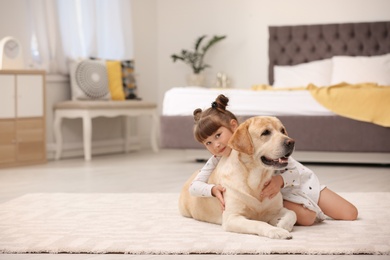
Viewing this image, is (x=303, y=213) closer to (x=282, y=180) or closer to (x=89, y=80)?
(x=282, y=180)

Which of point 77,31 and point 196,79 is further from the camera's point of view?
point 196,79

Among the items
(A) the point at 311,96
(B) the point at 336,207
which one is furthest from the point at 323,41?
(B) the point at 336,207

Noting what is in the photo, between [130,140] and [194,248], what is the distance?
4607 millimetres

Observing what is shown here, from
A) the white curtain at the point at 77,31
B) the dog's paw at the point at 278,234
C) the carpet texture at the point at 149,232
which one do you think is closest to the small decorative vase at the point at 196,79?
the white curtain at the point at 77,31

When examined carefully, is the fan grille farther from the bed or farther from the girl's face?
the girl's face

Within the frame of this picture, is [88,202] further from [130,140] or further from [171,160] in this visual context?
[130,140]

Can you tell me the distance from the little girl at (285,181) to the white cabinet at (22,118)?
9.26 ft

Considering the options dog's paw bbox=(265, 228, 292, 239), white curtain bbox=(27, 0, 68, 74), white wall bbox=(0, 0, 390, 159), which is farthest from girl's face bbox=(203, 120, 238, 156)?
white wall bbox=(0, 0, 390, 159)

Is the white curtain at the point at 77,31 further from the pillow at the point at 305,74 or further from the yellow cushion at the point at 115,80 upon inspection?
the pillow at the point at 305,74

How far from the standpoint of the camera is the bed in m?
4.96

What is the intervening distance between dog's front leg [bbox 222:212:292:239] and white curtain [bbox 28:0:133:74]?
12.3 feet

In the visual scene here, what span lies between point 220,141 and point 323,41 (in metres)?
4.39

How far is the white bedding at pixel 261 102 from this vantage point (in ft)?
16.6

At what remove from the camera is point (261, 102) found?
5164 mm
